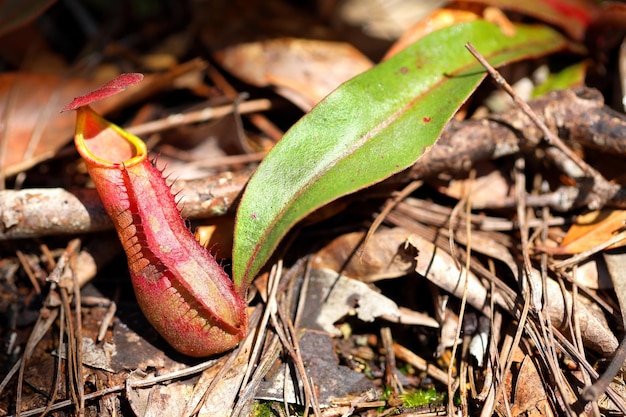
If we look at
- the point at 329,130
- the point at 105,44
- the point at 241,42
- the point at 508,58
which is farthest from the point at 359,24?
the point at 105,44

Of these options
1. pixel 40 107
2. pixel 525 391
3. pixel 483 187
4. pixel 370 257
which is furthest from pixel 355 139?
pixel 40 107

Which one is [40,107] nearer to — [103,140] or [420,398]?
[103,140]

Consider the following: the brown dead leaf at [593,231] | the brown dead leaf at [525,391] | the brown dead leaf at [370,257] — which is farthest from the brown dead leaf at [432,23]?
the brown dead leaf at [525,391]

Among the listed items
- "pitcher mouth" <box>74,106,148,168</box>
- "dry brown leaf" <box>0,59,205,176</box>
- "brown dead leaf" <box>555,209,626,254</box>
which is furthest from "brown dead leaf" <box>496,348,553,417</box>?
"dry brown leaf" <box>0,59,205,176</box>

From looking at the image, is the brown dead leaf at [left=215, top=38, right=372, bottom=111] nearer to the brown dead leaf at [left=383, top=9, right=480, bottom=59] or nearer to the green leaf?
the brown dead leaf at [left=383, top=9, right=480, bottom=59]

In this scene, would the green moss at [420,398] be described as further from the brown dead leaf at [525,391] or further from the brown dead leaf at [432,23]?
the brown dead leaf at [432,23]

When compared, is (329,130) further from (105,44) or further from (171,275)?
(105,44)
